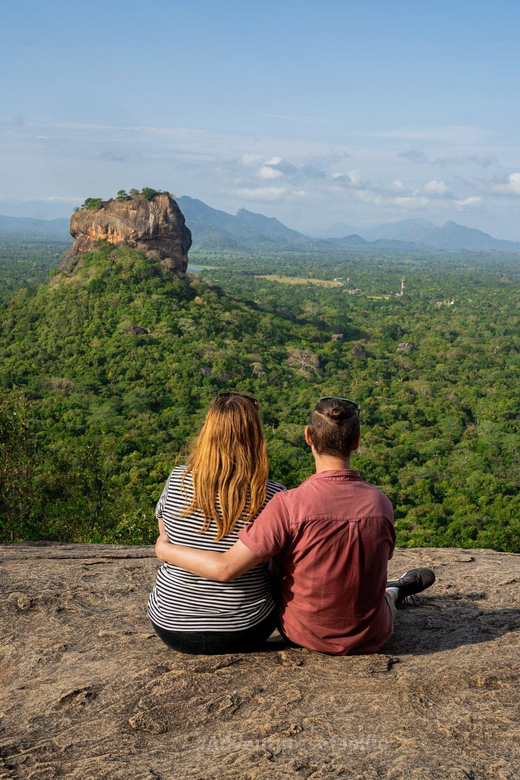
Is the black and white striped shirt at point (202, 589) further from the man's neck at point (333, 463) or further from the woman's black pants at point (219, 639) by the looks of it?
the man's neck at point (333, 463)

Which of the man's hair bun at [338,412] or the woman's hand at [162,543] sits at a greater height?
the man's hair bun at [338,412]

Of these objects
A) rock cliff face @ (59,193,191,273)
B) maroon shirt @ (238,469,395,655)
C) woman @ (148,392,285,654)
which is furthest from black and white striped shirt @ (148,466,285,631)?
rock cliff face @ (59,193,191,273)

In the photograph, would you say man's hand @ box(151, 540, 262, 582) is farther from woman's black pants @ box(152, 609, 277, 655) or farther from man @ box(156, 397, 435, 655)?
woman's black pants @ box(152, 609, 277, 655)

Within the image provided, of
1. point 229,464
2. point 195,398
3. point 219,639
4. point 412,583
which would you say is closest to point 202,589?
point 219,639

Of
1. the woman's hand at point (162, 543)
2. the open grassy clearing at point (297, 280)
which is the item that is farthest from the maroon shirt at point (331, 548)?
the open grassy clearing at point (297, 280)

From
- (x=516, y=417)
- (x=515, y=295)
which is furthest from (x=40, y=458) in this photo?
(x=515, y=295)

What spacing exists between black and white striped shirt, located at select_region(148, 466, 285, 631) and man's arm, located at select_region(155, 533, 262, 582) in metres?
0.05

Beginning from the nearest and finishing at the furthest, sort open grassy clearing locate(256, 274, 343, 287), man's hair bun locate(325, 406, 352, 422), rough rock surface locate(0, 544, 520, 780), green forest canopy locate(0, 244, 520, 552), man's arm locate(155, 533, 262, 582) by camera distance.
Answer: rough rock surface locate(0, 544, 520, 780)
man's hair bun locate(325, 406, 352, 422)
man's arm locate(155, 533, 262, 582)
green forest canopy locate(0, 244, 520, 552)
open grassy clearing locate(256, 274, 343, 287)

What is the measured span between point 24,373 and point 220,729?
34398mm

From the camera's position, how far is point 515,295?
109188 mm

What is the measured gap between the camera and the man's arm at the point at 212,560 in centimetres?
327

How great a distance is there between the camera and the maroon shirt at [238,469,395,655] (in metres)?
3.24

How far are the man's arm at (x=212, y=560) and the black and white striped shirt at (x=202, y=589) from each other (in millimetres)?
51

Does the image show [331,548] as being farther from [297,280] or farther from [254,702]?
[297,280]
